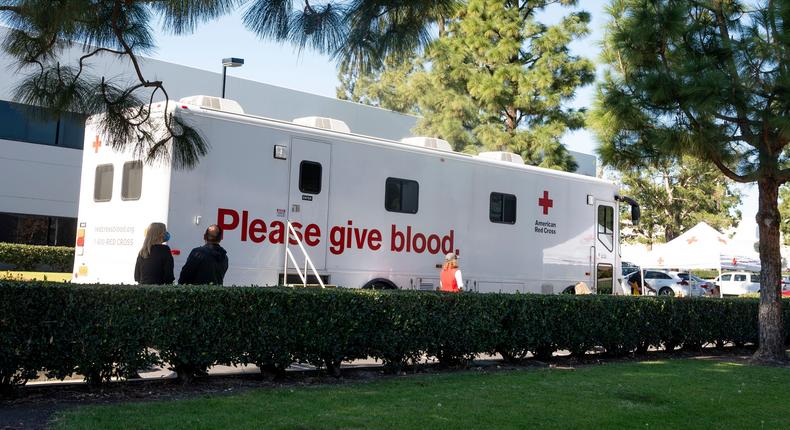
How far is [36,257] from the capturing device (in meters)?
24.6

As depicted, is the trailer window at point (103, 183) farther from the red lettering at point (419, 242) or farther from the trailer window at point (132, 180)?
the red lettering at point (419, 242)

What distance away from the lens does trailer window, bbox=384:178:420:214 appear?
1248 centimetres

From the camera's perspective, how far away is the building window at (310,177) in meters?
11.5

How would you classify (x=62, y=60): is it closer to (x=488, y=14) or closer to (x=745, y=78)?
(x=745, y=78)

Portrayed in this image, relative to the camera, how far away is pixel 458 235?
1339 cm

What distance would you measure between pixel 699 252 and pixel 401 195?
17463 millimetres

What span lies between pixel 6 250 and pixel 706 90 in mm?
20499

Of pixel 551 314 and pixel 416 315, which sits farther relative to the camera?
pixel 551 314

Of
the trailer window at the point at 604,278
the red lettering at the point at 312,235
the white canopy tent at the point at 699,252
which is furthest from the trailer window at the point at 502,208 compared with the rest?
the white canopy tent at the point at 699,252

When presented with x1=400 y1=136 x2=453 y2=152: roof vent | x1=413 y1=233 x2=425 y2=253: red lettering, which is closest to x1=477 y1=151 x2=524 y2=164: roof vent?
x1=400 y1=136 x2=453 y2=152: roof vent

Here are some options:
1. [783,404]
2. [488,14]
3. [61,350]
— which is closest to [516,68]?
[488,14]

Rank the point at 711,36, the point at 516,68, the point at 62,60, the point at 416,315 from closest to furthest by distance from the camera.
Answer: the point at 62,60 → the point at 416,315 → the point at 711,36 → the point at 516,68

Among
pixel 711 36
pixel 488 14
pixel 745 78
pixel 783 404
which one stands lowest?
pixel 783 404

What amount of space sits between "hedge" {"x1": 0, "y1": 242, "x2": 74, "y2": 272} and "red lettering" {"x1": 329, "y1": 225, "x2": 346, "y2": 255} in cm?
1588
